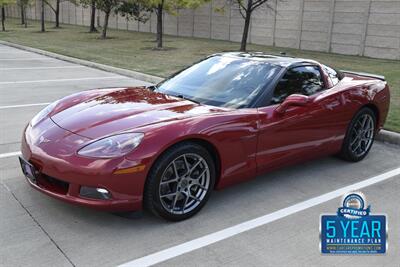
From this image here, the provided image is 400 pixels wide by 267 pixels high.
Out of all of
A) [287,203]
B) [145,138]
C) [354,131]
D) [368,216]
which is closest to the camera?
[145,138]

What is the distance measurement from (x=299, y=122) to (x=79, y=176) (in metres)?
2.24

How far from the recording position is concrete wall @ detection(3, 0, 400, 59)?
656 inches

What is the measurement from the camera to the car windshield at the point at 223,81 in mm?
4293

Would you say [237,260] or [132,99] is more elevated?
[132,99]

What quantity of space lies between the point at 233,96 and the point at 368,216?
1.62 meters

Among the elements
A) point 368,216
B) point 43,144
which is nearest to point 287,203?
point 368,216

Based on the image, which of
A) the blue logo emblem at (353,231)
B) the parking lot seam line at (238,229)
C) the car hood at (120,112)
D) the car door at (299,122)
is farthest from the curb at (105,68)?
the blue logo emblem at (353,231)

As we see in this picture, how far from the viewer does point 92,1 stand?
2378 centimetres

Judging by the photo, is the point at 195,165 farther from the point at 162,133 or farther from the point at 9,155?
the point at 9,155

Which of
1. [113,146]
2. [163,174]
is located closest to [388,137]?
[163,174]

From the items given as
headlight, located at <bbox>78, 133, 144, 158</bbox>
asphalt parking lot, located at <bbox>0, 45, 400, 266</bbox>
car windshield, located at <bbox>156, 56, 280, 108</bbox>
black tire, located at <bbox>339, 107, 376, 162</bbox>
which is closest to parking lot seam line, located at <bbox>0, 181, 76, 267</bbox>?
asphalt parking lot, located at <bbox>0, 45, 400, 266</bbox>

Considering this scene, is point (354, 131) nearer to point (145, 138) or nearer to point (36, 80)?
point (145, 138)

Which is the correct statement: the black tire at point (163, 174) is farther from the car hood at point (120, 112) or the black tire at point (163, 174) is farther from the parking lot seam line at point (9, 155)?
the parking lot seam line at point (9, 155)

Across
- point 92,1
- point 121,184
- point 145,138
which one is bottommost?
point 121,184
